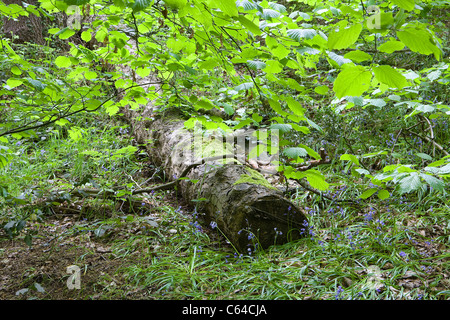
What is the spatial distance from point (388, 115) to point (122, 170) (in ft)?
11.3

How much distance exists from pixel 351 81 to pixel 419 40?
8.2 inches

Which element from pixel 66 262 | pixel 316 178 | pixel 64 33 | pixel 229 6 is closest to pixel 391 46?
pixel 229 6

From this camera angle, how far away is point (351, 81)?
3.03 feet

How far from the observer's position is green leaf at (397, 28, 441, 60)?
2.80 ft

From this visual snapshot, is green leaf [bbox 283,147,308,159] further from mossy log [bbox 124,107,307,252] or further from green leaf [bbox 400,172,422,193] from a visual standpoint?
mossy log [bbox 124,107,307,252]

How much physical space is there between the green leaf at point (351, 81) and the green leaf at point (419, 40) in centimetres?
13

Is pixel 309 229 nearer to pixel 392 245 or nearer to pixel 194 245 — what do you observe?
pixel 392 245

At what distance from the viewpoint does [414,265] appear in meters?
1.87

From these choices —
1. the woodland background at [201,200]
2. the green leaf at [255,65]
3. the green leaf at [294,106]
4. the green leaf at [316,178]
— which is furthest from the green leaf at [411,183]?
the green leaf at [255,65]

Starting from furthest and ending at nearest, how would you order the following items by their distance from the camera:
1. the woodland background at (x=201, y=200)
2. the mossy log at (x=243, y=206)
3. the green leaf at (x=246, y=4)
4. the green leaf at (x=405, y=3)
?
the mossy log at (x=243, y=206) → the woodland background at (x=201, y=200) → the green leaf at (x=246, y=4) → the green leaf at (x=405, y=3)

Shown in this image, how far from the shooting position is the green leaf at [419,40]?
854mm

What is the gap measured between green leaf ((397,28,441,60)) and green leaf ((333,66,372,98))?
0.13m

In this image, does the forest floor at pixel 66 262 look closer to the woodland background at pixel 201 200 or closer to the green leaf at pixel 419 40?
the woodland background at pixel 201 200
